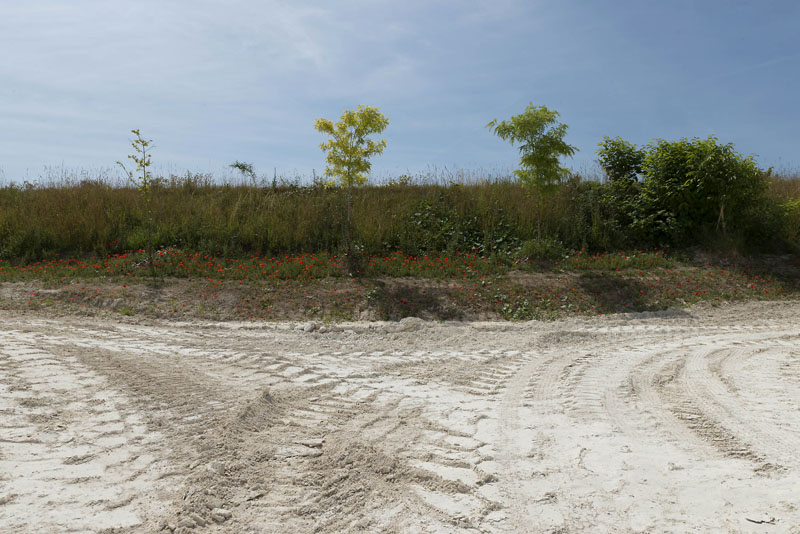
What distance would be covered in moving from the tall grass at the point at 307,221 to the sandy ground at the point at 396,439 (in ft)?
28.9

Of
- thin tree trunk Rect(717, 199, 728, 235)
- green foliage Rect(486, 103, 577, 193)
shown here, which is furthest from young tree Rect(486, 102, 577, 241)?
thin tree trunk Rect(717, 199, 728, 235)

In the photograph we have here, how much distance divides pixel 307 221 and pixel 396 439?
43.0 feet

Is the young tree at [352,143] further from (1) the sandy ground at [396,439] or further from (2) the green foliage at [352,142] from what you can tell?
(1) the sandy ground at [396,439]

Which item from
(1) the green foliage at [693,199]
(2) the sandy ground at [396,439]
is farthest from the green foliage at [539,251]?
(2) the sandy ground at [396,439]

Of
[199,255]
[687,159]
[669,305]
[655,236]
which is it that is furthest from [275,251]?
[687,159]

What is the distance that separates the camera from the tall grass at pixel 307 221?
15688 millimetres

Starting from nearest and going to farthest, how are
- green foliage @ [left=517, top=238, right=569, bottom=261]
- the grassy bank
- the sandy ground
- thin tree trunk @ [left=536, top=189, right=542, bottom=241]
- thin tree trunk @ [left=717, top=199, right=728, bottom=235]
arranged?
the sandy ground
the grassy bank
green foliage @ [left=517, top=238, right=569, bottom=261]
thin tree trunk @ [left=536, top=189, right=542, bottom=241]
thin tree trunk @ [left=717, top=199, right=728, bottom=235]

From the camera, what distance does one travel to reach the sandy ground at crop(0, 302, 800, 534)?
2795 millimetres

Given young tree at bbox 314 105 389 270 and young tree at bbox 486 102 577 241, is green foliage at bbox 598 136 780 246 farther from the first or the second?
young tree at bbox 314 105 389 270

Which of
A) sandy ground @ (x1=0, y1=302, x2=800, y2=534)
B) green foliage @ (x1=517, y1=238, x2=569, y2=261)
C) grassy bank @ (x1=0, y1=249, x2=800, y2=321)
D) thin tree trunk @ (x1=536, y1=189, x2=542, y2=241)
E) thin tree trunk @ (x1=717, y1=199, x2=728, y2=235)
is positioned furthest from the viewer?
thin tree trunk @ (x1=717, y1=199, x2=728, y2=235)

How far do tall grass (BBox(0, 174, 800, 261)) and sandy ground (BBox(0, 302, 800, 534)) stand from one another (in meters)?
8.80

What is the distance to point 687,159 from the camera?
15.5 meters

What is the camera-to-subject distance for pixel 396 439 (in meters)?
3.81

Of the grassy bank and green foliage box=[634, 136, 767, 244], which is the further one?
green foliage box=[634, 136, 767, 244]
